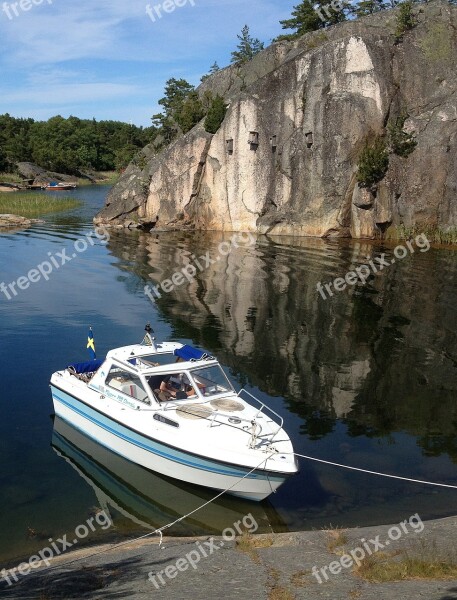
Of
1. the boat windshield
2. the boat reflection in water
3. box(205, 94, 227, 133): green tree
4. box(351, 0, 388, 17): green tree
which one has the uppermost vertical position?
box(351, 0, 388, 17): green tree

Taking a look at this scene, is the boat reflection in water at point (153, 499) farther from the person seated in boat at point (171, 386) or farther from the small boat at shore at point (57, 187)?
the small boat at shore at point (57, 187)

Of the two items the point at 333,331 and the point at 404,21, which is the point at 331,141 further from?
the point at 333,331

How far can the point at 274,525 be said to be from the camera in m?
13.2

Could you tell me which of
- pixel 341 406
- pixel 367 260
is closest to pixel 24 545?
pixel 341 406

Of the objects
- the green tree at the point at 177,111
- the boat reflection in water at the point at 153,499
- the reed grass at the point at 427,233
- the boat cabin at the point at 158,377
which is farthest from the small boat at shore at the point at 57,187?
the boat reflection in water at the point at 153,499

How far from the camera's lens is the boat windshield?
53.1ft

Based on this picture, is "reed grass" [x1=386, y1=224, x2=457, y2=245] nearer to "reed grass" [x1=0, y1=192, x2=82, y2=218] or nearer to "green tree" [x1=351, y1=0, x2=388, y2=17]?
"green tree" [x1=351, y1=0, x2=388, y2=17]

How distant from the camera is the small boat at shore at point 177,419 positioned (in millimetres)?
13555

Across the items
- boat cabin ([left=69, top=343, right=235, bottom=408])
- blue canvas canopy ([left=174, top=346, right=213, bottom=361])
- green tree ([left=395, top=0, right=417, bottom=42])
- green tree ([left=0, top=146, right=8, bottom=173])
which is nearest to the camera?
boat cabin ([left=69, top=343, right=235, bottom=408])

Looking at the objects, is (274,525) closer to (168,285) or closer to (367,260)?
(168,285)

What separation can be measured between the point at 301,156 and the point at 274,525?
4442 centimetres

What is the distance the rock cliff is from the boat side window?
1479 inches

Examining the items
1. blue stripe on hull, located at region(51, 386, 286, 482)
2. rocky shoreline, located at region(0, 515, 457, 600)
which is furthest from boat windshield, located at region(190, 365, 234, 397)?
rocky shoreline, located at region(0, 515, 457, 600)

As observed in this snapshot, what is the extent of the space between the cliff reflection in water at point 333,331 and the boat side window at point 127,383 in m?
4.85
